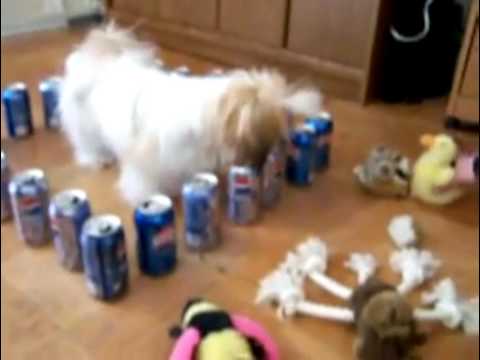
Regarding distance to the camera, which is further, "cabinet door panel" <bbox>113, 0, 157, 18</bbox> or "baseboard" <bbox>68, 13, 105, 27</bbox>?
"baseboard" <bbox>68, 13, 105, 27</bbox>

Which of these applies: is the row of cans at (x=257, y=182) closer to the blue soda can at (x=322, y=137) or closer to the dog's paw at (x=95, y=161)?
the blue soda can at (x=322, y=137)

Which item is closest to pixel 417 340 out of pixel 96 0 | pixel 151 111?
pixel 151 111

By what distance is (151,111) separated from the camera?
5.20ft

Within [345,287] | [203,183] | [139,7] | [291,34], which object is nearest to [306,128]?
[203,183]

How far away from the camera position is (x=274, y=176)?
5.48 feet

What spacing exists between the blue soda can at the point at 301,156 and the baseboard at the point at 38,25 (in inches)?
69.7

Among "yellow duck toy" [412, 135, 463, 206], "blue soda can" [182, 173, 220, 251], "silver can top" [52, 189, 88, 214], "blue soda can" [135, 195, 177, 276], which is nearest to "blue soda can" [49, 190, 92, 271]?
"silver can top" [52, 189, 88, 214]

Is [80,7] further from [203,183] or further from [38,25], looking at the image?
[203,183]

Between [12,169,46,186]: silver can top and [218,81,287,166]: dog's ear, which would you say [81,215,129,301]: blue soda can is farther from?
[218,81,287,166]: dog's ear

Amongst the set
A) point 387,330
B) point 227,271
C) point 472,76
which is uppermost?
point 472,76

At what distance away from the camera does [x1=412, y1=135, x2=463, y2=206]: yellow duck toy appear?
1720mm

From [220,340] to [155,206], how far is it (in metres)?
0.40

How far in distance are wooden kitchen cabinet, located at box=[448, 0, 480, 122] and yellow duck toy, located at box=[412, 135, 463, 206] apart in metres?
0.43

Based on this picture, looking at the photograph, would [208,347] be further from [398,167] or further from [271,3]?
[271,3]
